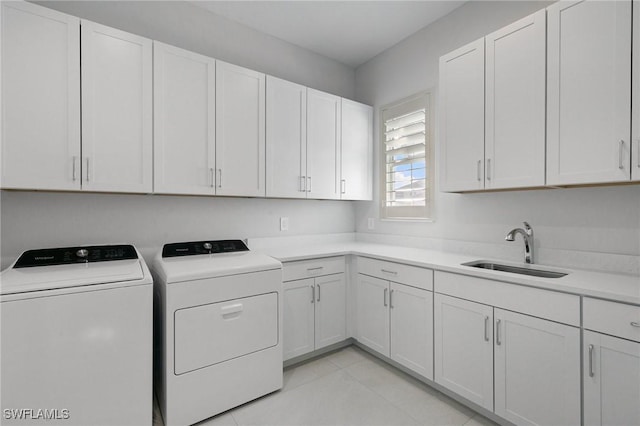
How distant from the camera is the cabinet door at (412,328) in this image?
2.05m

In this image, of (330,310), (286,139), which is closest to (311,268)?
(330,310)

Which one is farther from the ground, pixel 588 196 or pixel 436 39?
pixel 436 39

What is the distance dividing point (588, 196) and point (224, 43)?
2.89 m

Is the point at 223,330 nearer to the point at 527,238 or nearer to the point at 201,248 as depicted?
the point at 201,248

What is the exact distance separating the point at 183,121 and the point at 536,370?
2.55 meters

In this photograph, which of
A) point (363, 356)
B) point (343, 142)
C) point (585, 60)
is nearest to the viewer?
point (585, 60)

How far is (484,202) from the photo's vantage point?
2.30 meters

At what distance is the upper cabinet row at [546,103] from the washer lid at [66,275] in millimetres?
2133

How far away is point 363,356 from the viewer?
8.50 ft

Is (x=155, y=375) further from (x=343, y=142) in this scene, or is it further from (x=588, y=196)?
(x=588, y=196)

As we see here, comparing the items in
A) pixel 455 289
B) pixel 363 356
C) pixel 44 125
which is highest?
pixel 44 125

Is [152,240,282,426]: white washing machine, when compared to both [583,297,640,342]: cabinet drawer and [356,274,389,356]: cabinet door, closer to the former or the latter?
[356,274,389,356]: cabinet door

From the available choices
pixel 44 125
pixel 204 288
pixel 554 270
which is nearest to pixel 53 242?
pixel 44 125

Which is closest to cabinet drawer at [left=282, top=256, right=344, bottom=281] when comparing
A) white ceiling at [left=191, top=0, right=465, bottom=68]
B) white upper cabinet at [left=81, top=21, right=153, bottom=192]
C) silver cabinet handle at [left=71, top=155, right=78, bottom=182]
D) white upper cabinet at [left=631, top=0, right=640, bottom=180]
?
white upper cabinet at [left=81, top=21, right=153, bottom=192]
